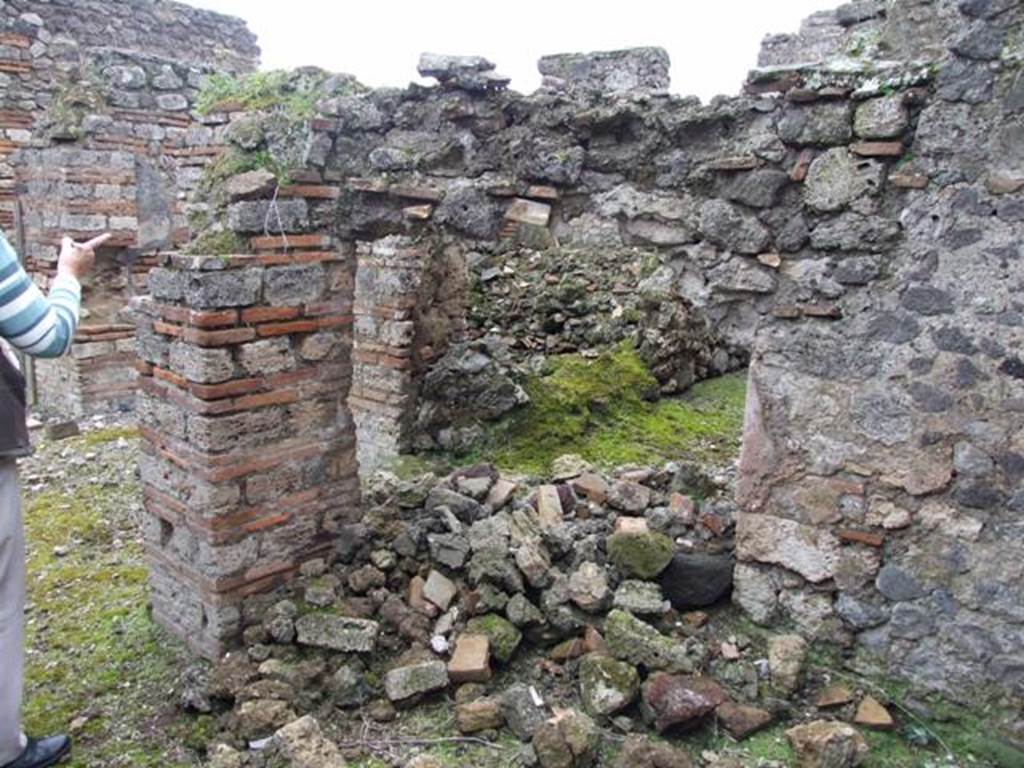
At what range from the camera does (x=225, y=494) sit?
12.5 feet

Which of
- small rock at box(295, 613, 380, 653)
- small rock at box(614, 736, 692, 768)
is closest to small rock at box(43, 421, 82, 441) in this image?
small rock at box(295, 613, 380, 653)

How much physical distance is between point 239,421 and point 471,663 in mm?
1523

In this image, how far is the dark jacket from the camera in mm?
2879

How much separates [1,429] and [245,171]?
1722mm

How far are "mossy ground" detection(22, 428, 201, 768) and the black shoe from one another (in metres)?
0.06

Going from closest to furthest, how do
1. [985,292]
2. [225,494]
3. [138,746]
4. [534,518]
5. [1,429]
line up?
[1,429]
[985,292]
[138,746]
[225,494]
[534,518]

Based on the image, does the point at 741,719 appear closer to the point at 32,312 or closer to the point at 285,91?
the point at 32,312

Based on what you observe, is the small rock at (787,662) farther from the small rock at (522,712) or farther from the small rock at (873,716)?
the small rock at (522,712)

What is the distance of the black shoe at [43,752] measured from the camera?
123 inches

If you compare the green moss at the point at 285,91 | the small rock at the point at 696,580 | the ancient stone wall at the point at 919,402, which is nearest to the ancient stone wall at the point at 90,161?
the green moss at the point at 285,91

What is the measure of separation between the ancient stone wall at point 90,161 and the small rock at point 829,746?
623 centimetres

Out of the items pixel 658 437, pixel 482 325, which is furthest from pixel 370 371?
pixel 658 437

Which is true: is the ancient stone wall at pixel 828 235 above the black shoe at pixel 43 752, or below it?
above

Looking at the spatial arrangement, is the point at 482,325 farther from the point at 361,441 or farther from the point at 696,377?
the point at 696,377
